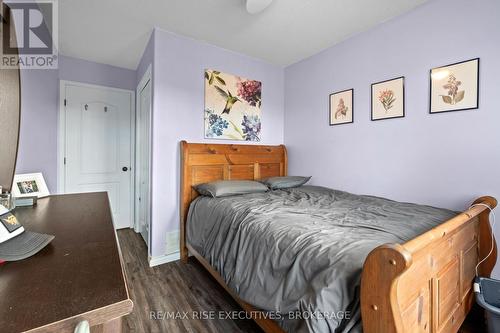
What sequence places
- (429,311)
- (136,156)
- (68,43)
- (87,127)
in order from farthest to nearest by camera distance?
1. (136,156)
2. (87,127)
3. (68,43)
4. (429,311)

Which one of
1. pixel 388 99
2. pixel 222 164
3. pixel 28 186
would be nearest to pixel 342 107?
pixel 388 99

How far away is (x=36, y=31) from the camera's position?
2152 millimetres

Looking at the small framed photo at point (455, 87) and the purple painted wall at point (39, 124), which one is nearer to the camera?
the small framed photo at point (455, 87)

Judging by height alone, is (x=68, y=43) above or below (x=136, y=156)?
above

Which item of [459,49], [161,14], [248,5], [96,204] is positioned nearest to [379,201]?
[459,49]

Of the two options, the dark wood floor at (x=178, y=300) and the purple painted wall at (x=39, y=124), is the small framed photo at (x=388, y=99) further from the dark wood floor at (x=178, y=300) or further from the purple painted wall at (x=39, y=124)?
the purple painted wall at (x=39, y=124)

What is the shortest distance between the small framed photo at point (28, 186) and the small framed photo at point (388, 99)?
2.81 m

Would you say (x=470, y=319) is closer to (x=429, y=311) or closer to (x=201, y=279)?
(x=429, y=311)

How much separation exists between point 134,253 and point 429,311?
2773 millimetres

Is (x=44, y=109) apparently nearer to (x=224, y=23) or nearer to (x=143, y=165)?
(x=143, y=165)

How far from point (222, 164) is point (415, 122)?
197cm

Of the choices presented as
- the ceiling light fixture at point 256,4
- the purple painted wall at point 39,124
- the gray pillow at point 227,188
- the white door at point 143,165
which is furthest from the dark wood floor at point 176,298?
the ceiling light fixture at point 256,4

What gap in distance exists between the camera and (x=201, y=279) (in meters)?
2.17

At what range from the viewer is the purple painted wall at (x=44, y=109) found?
2404 millimetres
